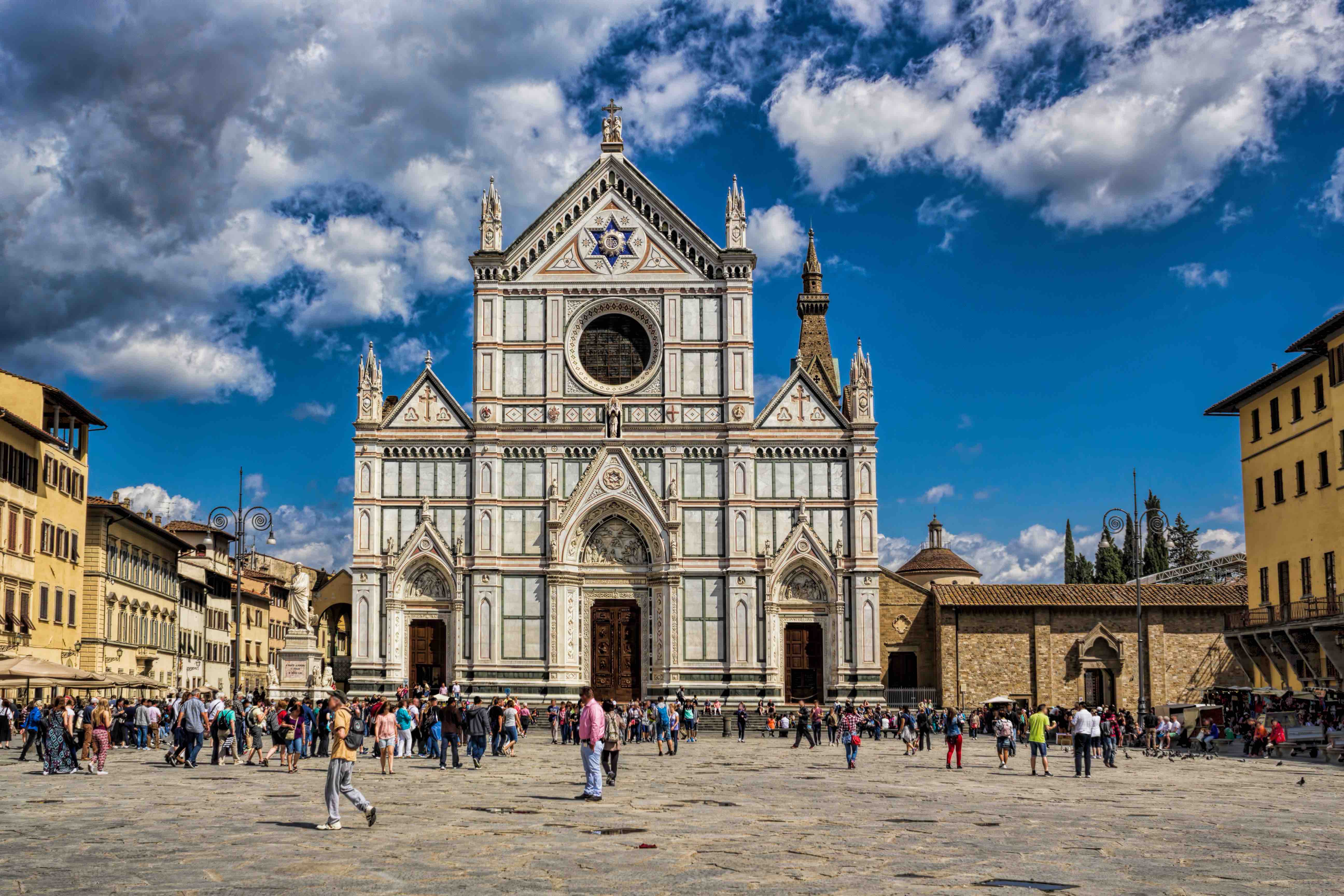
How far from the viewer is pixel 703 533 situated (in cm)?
5309

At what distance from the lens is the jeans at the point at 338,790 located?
51.7 feet

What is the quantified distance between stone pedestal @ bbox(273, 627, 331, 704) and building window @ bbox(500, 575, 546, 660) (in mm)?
7177

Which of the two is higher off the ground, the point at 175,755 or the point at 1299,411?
the point at 1299,411

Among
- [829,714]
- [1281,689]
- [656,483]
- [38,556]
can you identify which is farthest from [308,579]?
[1281,689]

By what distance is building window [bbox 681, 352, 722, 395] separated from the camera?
53.8 meters

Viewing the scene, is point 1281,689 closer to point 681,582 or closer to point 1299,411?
point 1299,411

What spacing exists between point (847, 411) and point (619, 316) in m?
9.61

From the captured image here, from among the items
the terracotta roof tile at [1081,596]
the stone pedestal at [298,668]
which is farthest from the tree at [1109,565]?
the stone pedestal at [298,668]

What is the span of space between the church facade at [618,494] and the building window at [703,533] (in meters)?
0.07

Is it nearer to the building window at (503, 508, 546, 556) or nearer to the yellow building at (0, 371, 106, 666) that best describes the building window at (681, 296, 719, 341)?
the building window at (503, 508, 546, 556)

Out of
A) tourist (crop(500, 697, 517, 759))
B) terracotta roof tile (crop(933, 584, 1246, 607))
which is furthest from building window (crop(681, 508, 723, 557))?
tourist (crop(500, 697, 517, 759))

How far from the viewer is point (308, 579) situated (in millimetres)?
48750

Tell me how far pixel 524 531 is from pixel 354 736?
114 feet

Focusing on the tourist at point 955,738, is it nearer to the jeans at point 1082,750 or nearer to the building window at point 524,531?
the jeans at point 1082,750
